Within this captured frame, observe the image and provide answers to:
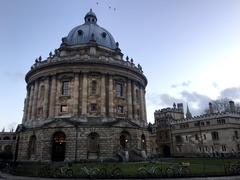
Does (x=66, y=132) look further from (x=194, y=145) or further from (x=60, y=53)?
(x=194, y=145)

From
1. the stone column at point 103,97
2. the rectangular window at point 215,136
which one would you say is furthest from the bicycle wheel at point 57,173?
the rectangular window at point 215,136

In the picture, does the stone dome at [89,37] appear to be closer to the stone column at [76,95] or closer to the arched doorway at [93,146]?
the stone column at [76,95]

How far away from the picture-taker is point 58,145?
40.2 m

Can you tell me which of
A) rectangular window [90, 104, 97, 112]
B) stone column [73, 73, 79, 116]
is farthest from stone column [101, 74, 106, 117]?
stone column [73, 73, 79, 116]

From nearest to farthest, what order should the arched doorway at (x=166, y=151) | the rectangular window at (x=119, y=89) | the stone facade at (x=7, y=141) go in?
the rectangular window at (x=119, y=89) < the arched doorway at (x=166, y=151) < the stone facade at (x=7, y=141)

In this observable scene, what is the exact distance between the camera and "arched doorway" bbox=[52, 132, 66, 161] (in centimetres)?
3984

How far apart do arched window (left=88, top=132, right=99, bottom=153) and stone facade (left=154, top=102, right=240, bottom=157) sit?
3315 centimetres

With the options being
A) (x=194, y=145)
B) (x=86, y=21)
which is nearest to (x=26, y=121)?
(x=86, y=21)

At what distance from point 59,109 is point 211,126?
1571 inches

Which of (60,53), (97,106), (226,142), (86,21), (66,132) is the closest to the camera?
(66,132)

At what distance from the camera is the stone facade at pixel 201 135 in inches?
2265

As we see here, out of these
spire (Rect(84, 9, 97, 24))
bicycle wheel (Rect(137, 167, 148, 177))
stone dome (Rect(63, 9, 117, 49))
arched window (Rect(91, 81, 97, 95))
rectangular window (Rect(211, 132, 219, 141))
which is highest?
spire (Rect(84, 9, 97, 24))

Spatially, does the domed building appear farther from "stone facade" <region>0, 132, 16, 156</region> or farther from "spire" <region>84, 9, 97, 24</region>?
"stone facade" <region>0, 132, 16, 156</region>

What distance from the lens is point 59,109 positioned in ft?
139
